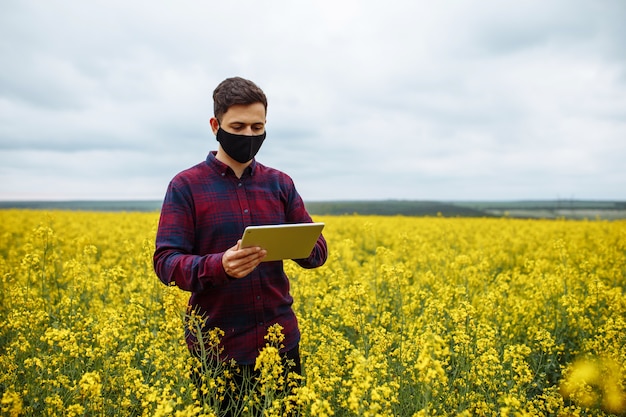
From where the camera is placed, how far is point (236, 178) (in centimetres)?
244

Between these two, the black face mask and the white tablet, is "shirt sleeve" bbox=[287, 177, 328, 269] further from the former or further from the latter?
the black face mask

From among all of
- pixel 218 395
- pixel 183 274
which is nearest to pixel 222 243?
pixel 183 274

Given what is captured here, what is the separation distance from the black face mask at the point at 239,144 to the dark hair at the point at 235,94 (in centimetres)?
11

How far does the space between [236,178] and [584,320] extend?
3.87 meters

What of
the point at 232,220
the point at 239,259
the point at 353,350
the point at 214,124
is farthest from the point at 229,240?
the point at 353,350

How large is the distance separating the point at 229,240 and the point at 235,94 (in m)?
0.75

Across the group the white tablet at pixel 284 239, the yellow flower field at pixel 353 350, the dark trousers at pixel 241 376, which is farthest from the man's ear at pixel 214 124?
the dark trousers at pixel 241 376

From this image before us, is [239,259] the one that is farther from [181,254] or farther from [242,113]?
[242,113]

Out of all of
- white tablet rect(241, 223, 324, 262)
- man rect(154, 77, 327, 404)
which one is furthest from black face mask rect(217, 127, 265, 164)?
white tablet rect(241, 223, 324, 262)

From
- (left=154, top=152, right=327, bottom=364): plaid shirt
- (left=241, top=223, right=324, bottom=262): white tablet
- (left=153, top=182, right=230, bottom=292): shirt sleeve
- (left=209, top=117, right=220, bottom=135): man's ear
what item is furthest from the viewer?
(left=209, top=117, right=220, bottom=135): man's ear

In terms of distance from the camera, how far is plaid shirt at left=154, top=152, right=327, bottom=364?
86.9 inches

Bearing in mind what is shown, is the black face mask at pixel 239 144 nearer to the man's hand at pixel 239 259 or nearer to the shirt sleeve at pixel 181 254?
the shirt sleeve at pixel 181 254

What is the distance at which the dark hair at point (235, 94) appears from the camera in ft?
7.25

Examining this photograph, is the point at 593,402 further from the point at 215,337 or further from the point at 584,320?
the point at 215,337
